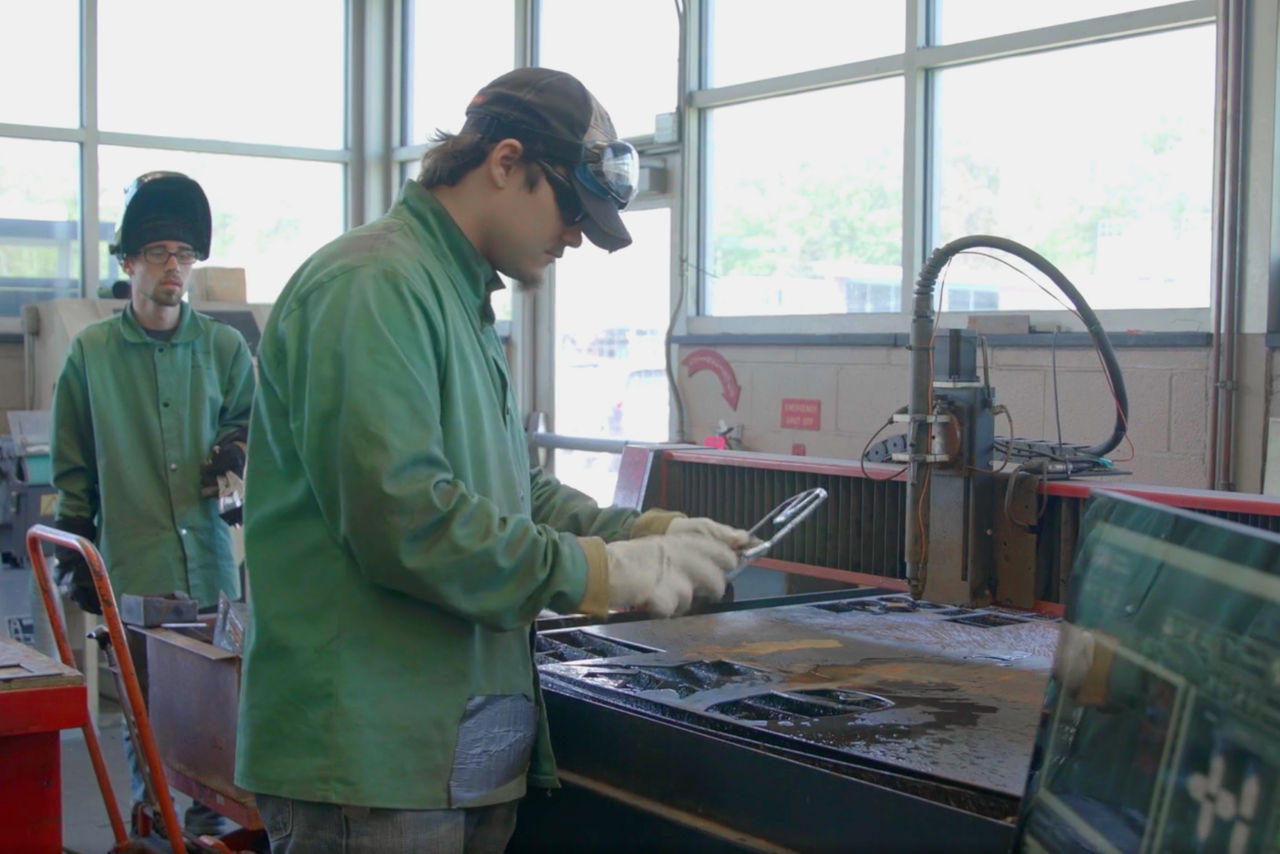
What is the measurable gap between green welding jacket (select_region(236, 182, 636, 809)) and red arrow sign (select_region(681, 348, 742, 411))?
12.0 ft

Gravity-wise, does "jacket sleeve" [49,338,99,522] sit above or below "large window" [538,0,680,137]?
below

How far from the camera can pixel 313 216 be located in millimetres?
6660

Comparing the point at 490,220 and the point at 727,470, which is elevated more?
the point at 490,220

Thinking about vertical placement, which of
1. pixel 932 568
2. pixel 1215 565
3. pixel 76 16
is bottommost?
pixel 932 568

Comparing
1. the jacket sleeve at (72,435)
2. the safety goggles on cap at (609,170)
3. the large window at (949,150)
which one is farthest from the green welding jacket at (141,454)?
the large window at (949,150)

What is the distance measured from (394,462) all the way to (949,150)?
361 centimetres

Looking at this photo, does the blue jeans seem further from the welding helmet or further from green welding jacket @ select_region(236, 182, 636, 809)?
the welding helmet

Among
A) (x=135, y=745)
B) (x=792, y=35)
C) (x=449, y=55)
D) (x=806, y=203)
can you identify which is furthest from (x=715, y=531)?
(x=449, y=55)

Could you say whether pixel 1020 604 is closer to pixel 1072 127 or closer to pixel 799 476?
pixel 799 476

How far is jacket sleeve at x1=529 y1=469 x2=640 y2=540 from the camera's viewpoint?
5.83 feet

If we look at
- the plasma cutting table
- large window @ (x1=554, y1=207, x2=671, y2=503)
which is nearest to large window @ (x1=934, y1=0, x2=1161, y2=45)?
large window @ (x1=554, y1=207, x2=671, y2=503)

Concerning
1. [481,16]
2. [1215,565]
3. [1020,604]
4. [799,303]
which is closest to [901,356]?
[799,303]

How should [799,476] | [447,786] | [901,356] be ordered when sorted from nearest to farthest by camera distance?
[447,786]
[799,476]
[901,356]

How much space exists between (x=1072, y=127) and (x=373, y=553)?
3447 mm
